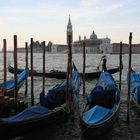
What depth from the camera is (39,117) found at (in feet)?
29.5

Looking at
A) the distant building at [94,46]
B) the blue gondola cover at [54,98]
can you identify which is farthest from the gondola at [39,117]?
the distant building at [94,46]

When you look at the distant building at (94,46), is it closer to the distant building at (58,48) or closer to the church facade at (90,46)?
the church facade at (90,46)

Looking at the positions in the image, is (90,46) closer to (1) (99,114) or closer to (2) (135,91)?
(2) (135,91)

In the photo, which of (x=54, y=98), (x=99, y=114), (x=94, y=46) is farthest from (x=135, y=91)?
(x=94, y=46)

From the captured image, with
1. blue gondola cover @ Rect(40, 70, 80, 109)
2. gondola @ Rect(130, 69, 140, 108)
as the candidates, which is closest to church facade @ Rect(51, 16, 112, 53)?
gondola @ Rect(130, 69, 140, 108)

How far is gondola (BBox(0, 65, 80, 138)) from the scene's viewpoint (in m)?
8.21

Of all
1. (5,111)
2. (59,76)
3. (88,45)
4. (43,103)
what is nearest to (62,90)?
(43,103)

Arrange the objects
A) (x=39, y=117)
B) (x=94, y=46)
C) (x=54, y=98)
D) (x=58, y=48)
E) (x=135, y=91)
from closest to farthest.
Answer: (x=39, y=117) → (x=54, y=98) → (x=135, y=91) → (x=94, y=46) → (x=58, y=48)

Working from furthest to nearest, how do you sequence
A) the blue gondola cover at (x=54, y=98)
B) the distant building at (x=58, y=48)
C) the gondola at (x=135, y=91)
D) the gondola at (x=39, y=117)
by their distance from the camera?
the distant building at (x=58, y=48) < the gondola at (x=135, y=91) < the blue gondola cover at (x=54, y=98) < the gondola at (x=39, y=117)

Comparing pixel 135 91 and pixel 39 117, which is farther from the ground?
pixel 135 91

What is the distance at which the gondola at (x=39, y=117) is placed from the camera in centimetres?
821

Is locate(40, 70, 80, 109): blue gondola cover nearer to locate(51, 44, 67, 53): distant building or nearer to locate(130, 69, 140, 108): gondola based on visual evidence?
locate(130, 69, 140, 108): gondola

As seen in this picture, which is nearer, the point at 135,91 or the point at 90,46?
the point at 135,91

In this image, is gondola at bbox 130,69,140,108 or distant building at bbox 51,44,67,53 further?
distant building at bbox 51,44,67,53
